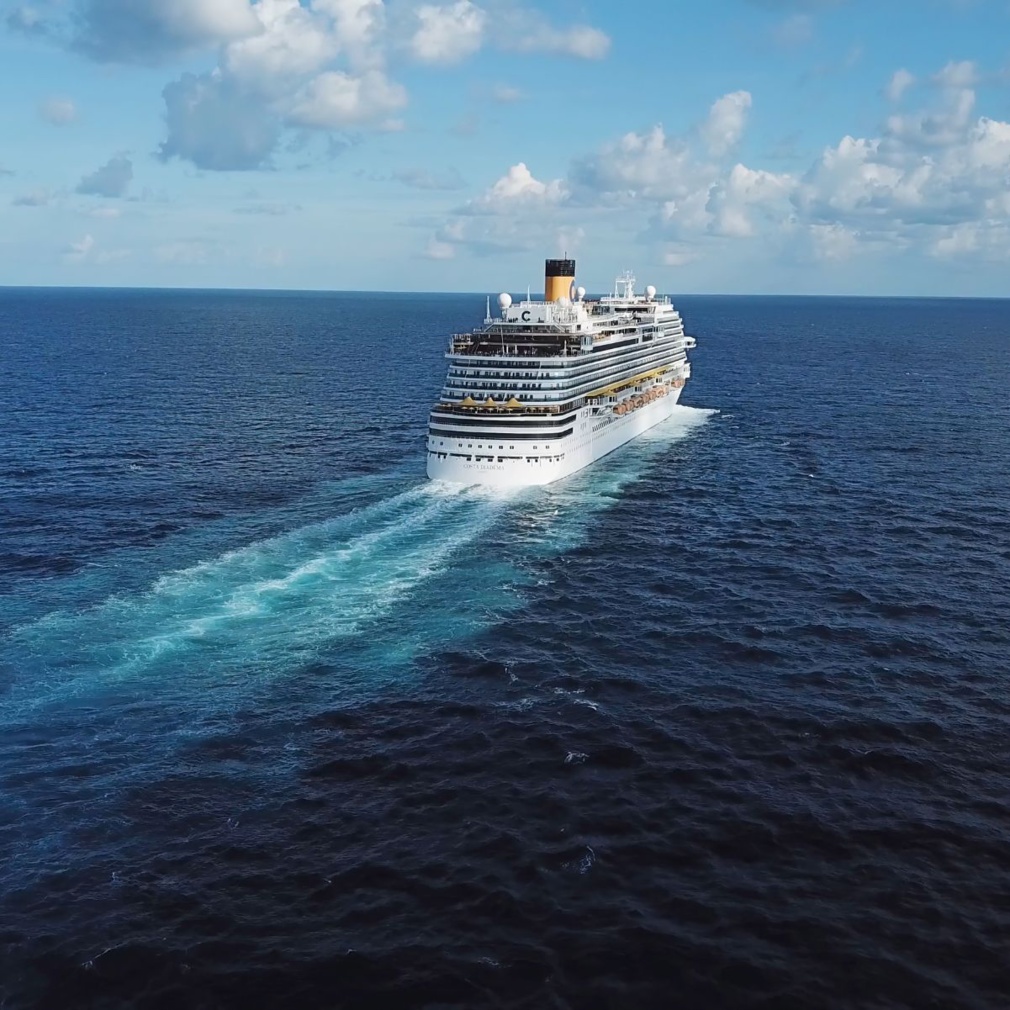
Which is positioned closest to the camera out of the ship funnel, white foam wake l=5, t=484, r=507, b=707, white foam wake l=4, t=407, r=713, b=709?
white foam wake l=4, t=407, r=713, b=709

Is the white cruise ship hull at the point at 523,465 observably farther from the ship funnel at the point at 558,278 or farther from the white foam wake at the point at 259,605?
the ship funnel at the point at 558,278

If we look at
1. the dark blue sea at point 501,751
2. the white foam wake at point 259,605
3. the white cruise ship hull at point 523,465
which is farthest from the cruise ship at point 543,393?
the white foam wake at point 259,605

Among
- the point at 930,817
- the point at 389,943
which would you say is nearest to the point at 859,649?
the point at 930,817

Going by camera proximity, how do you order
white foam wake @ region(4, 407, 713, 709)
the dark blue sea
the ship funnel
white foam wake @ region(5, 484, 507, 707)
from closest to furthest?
the dark blue sea
white foam wake @ region(4, 407, 713, 709)
white foam wake @ region(5, 484, 507, 707)
the ship funnel

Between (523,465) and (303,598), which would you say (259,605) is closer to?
(303,598)

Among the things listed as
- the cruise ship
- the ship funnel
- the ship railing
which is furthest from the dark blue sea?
the ship funnel

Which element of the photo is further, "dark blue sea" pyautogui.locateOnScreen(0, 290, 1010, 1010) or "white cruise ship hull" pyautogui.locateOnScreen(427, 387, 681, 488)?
"white cruise ship hull" pyautogui.locateOnScreen(427, 387, 681, 488)

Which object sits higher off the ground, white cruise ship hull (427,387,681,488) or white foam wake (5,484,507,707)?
white cruise ship hull (427,387,681,488)

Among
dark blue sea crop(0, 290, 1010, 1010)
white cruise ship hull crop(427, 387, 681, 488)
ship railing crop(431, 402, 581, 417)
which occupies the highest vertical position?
ship railing crop(431, 402, 581, 417)

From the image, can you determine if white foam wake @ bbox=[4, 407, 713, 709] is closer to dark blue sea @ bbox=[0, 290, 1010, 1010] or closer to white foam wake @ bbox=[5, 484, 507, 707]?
white foam wake @ bbox=[5, 484, 507, 707]
